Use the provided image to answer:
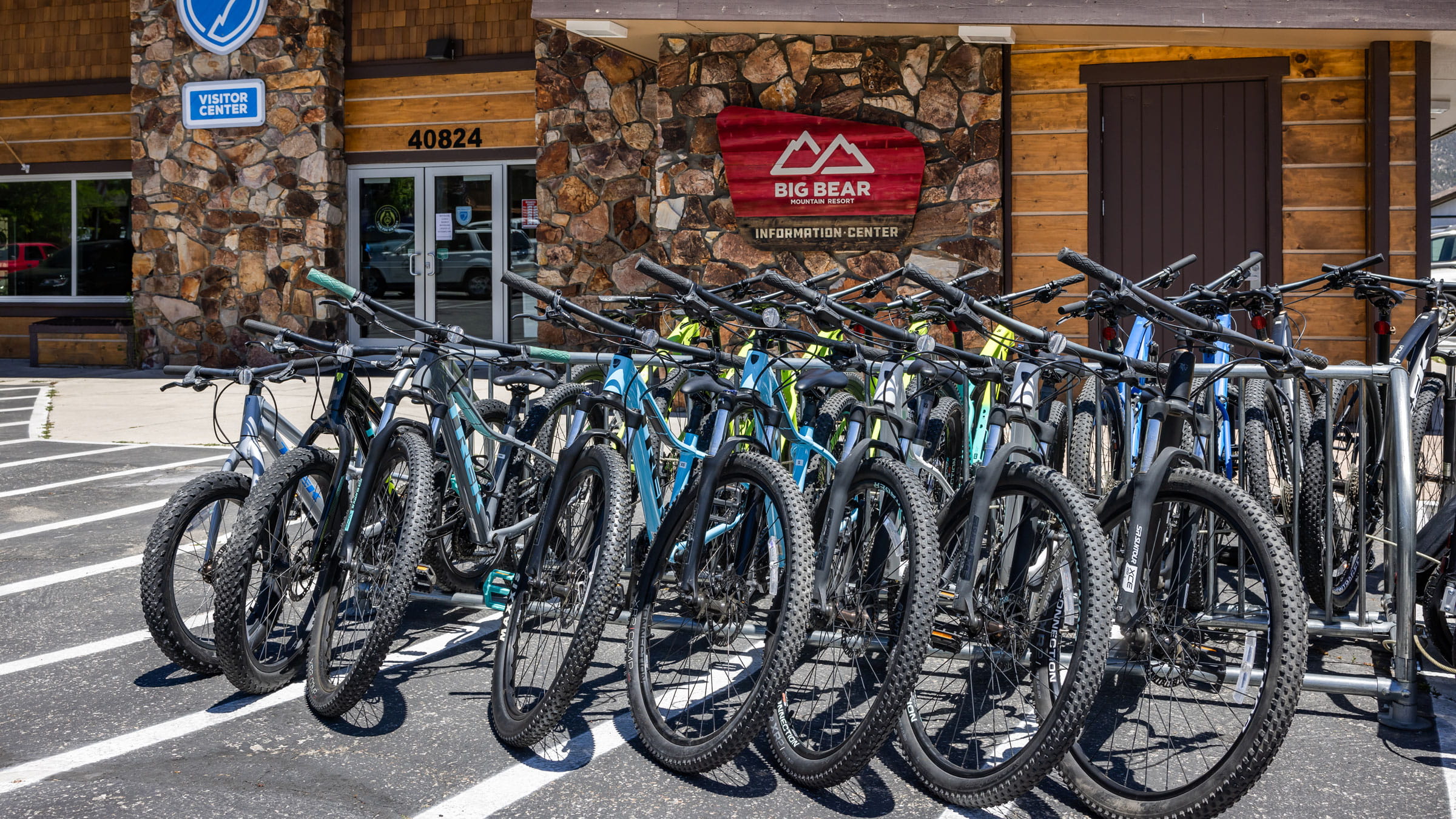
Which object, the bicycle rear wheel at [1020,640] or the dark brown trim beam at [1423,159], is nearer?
the bicycle rear wheel at [1020,640]

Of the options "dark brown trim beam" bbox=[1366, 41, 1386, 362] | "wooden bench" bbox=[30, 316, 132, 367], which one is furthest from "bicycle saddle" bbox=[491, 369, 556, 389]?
"wooden bench" bbox=[30, 316, 132, 367]

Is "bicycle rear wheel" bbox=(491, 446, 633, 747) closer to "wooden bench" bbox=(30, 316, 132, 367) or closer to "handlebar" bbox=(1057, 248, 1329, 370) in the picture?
"handlebar" bbox=(1057, 248, 1329, 370)

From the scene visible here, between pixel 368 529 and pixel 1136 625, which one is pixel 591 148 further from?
pixel 1136 625

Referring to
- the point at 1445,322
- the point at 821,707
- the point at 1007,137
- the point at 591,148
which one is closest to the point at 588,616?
the point at 821,707

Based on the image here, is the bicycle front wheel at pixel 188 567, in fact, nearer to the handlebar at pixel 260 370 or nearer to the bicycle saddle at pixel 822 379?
the handlebar at pixel 260 370

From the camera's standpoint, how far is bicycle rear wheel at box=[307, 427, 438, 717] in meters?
3.62

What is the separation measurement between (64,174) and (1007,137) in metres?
12.6

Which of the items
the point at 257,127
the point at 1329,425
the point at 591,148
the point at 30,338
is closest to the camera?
the point at 1329,425

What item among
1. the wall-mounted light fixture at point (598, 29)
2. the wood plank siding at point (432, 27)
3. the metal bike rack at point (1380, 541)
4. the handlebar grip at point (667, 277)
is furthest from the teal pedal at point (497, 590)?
the wood plank siding at point (432, 27)

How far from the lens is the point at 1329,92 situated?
389 inches

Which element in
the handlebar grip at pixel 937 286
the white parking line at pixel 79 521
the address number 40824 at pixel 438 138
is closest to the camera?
the handlebar grip at pixel 937 286

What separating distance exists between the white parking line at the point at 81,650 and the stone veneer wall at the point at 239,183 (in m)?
9.78

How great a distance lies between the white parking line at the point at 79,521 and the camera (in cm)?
662

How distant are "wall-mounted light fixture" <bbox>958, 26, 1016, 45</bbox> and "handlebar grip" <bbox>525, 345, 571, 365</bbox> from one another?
20.0ft
